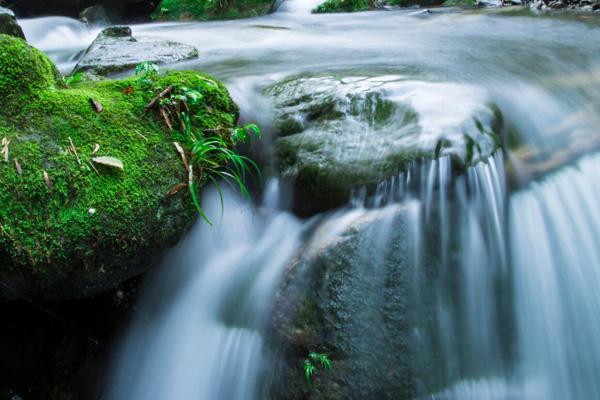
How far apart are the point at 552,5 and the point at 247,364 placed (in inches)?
337

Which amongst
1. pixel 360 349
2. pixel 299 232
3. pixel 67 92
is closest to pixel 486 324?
pixel 360 349

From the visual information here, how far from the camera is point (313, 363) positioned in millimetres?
2148

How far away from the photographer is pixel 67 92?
2547 mm

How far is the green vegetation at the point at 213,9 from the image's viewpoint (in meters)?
10.8

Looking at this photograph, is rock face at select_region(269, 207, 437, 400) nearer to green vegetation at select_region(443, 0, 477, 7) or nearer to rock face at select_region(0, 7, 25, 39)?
rock face at select_region(0, 7, 25, 39)

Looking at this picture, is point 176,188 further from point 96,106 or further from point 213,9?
point 213,9

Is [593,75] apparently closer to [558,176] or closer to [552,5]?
[558,176]

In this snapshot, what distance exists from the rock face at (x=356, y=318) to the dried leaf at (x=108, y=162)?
1.07 metres

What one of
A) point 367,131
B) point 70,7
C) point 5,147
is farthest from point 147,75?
point 70,7

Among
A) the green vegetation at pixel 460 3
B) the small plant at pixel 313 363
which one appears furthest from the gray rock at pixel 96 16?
the small plant at pixel 313 363

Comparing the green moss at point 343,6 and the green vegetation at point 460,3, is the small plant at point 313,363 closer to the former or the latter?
the green vegetation at point 460,3

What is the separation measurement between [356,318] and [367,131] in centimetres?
129

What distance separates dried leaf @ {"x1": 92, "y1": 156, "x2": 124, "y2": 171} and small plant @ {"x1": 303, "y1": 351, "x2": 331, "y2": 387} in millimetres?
1355

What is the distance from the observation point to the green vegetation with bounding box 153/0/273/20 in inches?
424
